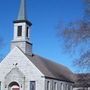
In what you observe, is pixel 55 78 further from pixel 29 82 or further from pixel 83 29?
pixel 83 29

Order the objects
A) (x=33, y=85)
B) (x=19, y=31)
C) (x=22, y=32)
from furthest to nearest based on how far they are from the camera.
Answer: (x=19, y=31) < (x=22, y=32) < (x=33, y=85)

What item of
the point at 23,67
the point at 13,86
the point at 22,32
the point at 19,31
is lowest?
the point at 13,86

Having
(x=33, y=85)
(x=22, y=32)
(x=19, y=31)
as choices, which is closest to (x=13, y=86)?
(x=33, y=85)

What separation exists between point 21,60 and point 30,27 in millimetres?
6227

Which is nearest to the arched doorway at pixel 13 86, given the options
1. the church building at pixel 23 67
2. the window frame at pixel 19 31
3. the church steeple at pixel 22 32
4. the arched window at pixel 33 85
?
the church building at pixel 23 67

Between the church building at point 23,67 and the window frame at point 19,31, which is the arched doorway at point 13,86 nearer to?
the church building at point 23,67

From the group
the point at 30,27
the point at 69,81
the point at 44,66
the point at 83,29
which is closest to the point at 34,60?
the point at 44,66

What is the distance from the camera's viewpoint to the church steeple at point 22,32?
51381 mm

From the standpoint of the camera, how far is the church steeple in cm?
5138

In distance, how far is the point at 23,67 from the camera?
5028 centimetres

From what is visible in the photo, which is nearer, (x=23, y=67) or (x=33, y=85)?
(x=33, y=85)

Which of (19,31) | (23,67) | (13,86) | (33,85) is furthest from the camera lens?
(19,31)

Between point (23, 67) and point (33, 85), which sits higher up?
point (23, 67)

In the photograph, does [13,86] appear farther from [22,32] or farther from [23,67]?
[22,32]
